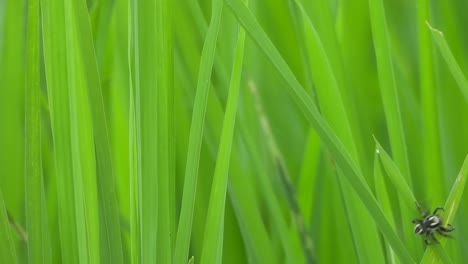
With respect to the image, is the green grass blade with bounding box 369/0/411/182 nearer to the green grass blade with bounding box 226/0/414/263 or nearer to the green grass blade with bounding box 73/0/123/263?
the green grass blade with bounding box 226/0/414/263

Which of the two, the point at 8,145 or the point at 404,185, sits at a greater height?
the point at 8,145

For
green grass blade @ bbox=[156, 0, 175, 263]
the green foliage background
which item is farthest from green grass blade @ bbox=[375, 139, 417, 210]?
green grass blade @ bbox=[156, 0, 175, 263]

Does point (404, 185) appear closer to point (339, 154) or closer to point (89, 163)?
point (339, 154)

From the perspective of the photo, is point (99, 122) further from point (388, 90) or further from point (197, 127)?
point (388, 90)

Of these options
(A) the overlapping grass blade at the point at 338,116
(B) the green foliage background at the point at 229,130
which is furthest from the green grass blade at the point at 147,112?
(A) the overlapping grass blade at the point at 338,116

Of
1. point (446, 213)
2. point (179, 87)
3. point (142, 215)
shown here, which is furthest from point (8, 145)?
point (446, 213)

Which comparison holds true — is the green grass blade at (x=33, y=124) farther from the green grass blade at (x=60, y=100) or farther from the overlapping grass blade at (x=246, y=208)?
the overlapping grass blade at (x=246, y=208)

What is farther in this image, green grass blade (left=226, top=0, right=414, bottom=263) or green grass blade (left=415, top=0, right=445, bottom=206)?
green grass blade (left=415, top=0, right=445, bottom=206)

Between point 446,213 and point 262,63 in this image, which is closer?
point 446,213
